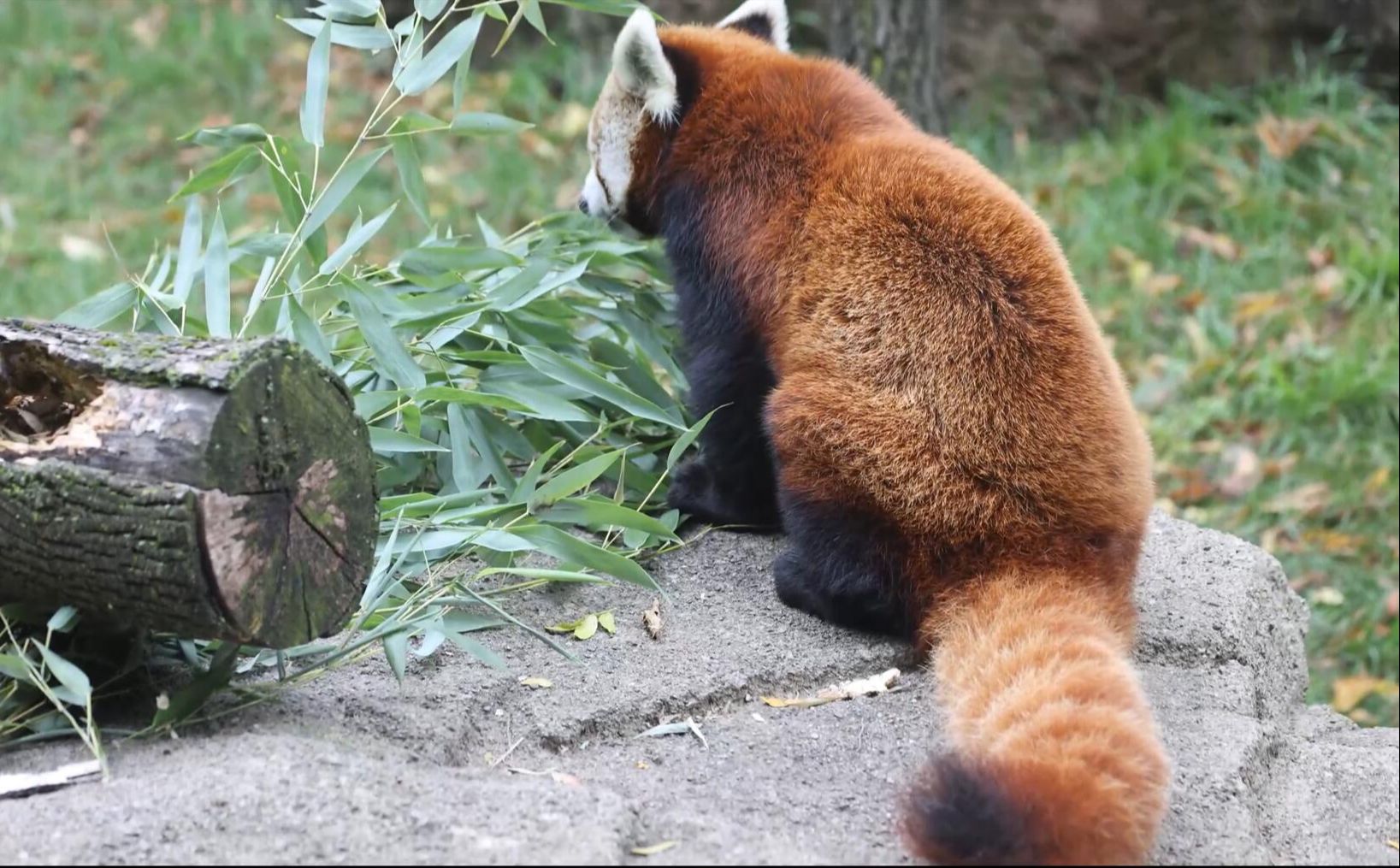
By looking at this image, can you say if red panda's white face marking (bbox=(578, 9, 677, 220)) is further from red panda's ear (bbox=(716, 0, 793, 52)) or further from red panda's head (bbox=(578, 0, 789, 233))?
red panda's ear (bbox=(716, 0, 793, 52))

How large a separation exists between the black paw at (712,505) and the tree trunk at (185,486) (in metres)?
1.18

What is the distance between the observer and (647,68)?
3369 millimetres

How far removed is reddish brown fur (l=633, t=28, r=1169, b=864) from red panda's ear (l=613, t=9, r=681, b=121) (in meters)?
0.18

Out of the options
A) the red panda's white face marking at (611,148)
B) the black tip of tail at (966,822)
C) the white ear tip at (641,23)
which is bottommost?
the black tip of tail at (966,822)

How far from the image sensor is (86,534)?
7.44ft

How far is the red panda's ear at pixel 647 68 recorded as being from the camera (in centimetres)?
328

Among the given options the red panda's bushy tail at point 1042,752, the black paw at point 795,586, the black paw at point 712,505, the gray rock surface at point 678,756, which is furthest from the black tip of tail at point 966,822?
the black paw at point 712,505

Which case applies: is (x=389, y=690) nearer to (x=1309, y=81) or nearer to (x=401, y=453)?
(x=401, y=453)

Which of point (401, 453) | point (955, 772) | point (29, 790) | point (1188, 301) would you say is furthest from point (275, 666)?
point (1188, 301)

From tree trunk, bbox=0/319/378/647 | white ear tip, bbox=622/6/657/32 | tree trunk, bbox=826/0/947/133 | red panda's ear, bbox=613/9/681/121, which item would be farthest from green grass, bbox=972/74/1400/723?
tree trunk, bbox=0/319/378/647

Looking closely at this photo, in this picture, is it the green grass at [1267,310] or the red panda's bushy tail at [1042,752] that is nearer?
the red panda's bushy tail at [1042,752]

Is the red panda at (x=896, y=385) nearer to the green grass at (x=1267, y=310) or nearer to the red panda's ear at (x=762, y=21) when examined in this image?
the red panda's ear at (x=762, y=21)

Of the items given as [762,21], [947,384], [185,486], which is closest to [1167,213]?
[762,21]

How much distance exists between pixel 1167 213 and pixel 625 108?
357 cm
